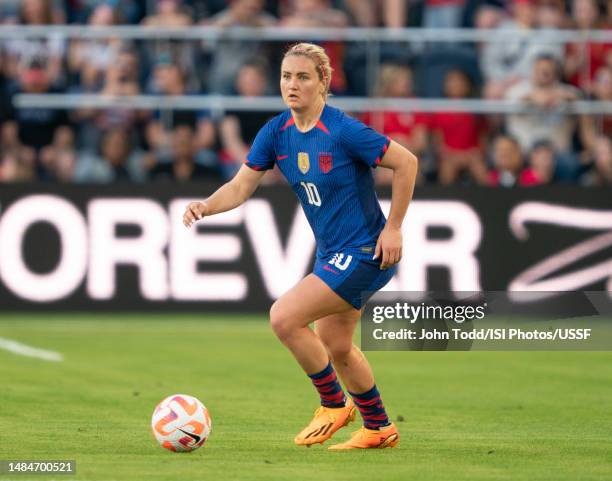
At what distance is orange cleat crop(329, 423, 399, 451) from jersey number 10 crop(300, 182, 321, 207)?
141cm

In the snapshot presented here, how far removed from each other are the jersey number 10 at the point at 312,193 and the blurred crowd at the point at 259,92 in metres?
9.31

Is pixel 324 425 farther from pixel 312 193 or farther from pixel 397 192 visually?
pixel 397 192

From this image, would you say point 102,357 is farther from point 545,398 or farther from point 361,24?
point 361,24

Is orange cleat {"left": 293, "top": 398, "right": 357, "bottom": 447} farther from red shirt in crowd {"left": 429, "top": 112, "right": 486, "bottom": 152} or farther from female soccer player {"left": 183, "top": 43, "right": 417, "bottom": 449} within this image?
red shirt in crowd {"left": 429, "top": 112, "right": 486, "bottom": 152}

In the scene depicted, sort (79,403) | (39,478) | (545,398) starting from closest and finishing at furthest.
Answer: (39,478)
(79,403)
(545,398)

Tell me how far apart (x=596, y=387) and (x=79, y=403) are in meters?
4.31

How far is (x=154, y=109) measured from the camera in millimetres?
18656

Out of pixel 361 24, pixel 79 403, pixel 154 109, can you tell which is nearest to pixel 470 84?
pixel 361 24

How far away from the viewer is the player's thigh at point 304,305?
8.61m

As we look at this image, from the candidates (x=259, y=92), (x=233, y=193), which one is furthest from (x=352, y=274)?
(x=259, y=92)

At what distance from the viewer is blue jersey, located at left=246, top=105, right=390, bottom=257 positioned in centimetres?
870

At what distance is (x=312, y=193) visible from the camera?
8.84 m

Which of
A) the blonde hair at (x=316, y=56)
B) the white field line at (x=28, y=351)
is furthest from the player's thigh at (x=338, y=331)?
the white field line at (x=28, y=351)

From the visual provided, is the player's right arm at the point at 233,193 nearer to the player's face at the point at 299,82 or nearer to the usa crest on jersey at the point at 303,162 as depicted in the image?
the usa crest on jersey at the point at 303,162
